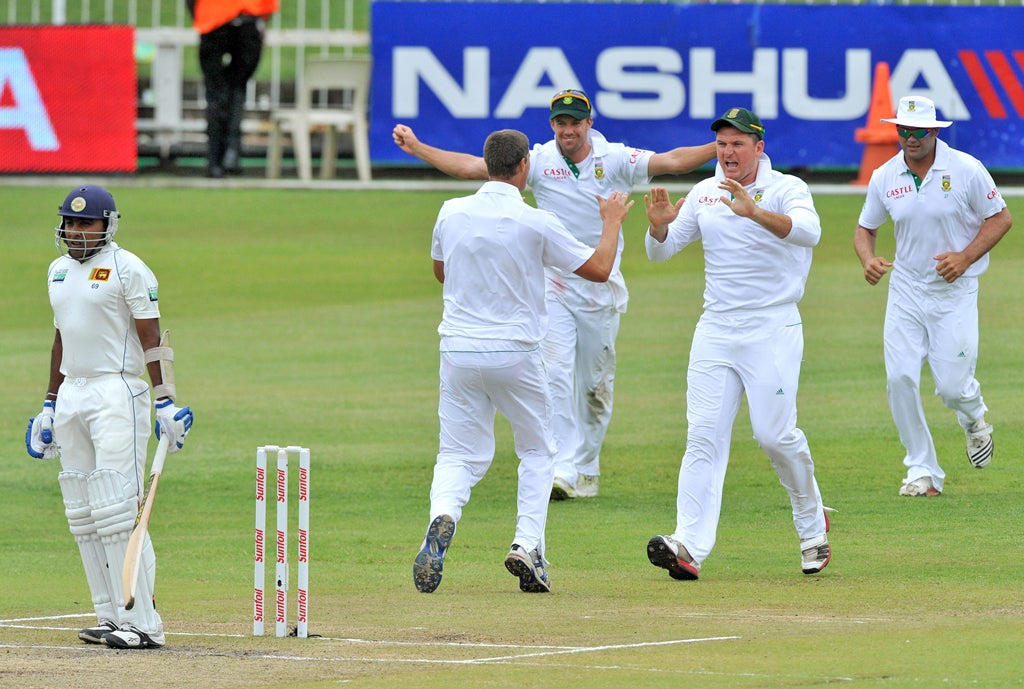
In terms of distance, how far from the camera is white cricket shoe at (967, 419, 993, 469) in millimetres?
11750

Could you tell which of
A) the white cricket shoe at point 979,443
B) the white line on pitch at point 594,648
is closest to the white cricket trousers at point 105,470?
the white line on pitch at point 594,648

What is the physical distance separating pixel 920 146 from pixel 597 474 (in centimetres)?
285

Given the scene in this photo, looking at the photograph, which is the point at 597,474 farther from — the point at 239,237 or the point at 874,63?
the point at 874,63

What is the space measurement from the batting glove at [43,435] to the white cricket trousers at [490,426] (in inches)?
69.8

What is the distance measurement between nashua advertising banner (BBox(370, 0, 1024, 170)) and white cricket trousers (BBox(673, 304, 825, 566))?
51.7 feet

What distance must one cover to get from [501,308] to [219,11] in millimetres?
17393

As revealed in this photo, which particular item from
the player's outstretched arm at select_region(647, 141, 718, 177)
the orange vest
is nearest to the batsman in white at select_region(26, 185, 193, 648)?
the player's outstretched arm at select_region(647, 141, 718, 177)

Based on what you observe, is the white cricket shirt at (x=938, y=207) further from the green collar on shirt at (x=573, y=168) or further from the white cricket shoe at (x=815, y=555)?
the white cricket shoe at (x=815, y=555)

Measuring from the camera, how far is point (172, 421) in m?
8.23

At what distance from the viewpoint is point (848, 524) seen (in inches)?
425

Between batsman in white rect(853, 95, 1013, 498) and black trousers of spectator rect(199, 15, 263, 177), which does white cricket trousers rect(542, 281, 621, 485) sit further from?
black trousers of spectator rect(199, 15, 263, 177)

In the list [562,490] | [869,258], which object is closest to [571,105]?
[869,258]

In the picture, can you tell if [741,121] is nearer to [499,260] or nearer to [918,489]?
[499,260]

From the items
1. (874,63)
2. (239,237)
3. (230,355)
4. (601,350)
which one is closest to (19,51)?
(239,237)
